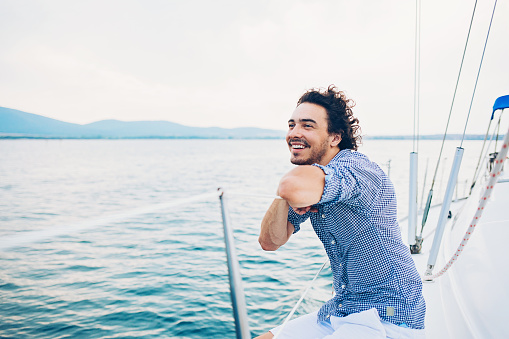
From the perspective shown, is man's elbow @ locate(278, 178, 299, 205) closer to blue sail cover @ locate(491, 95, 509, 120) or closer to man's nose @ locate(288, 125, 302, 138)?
man's nose @ locate(288, 125, 302, 138)

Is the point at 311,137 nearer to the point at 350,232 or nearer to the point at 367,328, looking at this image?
the point at 350,232

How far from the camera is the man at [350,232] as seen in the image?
1135mm

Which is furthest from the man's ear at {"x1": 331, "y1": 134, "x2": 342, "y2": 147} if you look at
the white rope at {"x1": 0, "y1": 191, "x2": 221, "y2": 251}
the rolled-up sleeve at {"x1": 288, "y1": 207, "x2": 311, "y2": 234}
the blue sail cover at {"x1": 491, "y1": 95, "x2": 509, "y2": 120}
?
the blue sail cover at {"x1": 491, "y1": 95, "x2": 509, "y2": 120}

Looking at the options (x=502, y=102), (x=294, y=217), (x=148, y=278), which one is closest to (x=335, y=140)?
(x=294, y=217)

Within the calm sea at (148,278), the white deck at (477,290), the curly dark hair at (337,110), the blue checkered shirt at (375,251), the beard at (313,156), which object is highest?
the curly dark hair at (337,110)

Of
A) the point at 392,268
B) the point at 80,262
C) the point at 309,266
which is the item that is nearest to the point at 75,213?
the point at 80,262

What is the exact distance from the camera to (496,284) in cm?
168

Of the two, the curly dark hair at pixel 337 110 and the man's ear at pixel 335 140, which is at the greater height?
the curly dark hair at pixel 337 110

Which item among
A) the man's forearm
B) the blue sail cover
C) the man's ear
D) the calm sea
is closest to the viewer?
the man's forearm

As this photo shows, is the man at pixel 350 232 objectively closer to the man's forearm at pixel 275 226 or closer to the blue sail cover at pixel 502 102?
the man's forearm at pixel 275 226

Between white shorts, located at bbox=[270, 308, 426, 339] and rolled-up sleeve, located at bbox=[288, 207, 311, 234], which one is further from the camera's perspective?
rolled-up sleeve, located at bbox=[288, 207, 311, 234]

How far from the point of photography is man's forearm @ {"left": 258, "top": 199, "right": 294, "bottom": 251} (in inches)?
57.6

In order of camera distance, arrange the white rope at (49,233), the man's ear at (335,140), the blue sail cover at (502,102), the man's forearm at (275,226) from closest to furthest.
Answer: the white rope at (49,233) → the man's forearm at (275,226) → the man's ear at (335,140) → the blue sail cover at (502,102)

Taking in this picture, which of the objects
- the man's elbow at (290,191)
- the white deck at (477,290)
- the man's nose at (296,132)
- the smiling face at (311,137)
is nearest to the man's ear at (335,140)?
the smiling face at (311,137)
